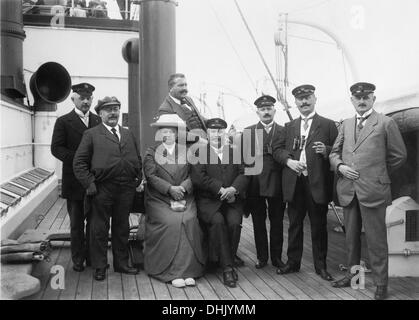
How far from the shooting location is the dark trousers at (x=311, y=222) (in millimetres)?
4289

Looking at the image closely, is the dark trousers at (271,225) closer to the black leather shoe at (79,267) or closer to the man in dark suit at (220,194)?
the man in dark suit at (220,194)

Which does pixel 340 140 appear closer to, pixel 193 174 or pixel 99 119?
pixel 193 174

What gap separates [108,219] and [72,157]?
26.4 inches

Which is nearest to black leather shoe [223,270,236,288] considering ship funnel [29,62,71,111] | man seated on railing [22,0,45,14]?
ship funnel [29,62,71,111]

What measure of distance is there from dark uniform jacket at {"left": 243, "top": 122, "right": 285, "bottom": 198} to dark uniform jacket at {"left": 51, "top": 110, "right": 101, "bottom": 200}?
1.61 m

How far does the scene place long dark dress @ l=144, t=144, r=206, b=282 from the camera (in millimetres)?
4188

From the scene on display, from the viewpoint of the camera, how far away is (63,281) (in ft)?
13.1

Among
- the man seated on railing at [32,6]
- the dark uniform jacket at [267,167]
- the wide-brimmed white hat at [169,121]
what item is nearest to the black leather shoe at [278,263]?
the dark uniform jacket at [267,167]

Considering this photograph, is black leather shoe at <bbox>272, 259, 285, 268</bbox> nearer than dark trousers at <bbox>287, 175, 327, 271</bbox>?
No

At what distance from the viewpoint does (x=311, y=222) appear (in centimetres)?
434

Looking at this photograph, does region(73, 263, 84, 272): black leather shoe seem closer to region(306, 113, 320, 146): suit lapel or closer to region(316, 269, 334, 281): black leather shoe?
region(316, 269, 334, 281): black leather shoe
